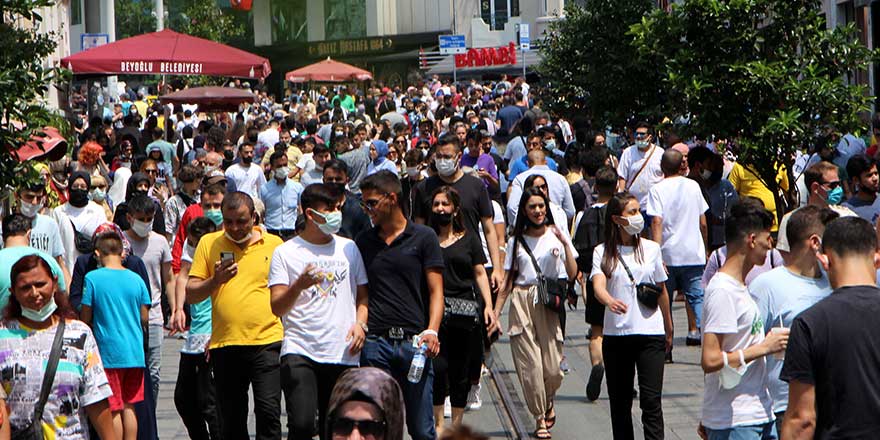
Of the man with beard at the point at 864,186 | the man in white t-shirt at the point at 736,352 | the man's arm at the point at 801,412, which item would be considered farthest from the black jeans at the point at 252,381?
the man with beard at the point at 864,186

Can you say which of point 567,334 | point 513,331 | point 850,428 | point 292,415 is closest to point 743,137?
point 567,334

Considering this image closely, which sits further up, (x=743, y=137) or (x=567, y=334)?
(x=743, y=137)

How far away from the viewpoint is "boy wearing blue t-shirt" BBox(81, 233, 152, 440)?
840 centimetres

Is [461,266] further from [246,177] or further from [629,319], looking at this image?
[246,177]

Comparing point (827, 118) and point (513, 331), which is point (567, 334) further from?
point (513, 331)

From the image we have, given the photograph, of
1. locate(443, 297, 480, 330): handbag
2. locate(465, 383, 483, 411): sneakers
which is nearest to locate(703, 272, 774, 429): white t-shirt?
locate(443, 297, 480, 330): handbag

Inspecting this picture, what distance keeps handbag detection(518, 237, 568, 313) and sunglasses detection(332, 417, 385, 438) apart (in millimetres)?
5479

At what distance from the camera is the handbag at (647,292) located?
870cm

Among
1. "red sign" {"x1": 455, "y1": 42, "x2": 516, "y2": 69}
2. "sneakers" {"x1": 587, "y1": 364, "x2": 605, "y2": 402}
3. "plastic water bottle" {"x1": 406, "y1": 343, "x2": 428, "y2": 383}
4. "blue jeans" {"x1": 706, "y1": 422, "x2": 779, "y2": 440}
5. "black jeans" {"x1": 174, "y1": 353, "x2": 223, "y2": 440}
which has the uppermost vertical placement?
"red sign" {"x1": 455, "y1": 42, "x2": 516, "y2": 69}

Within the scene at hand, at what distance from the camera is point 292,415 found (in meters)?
7.71

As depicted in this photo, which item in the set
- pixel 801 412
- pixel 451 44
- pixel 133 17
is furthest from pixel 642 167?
pixel 133 17

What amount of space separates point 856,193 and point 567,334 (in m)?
4.58

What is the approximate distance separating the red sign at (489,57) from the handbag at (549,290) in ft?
175

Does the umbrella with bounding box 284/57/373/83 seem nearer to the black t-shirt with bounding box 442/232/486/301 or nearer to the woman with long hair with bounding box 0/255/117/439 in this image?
the black t-shirt with bounding box 442/232/486/301
